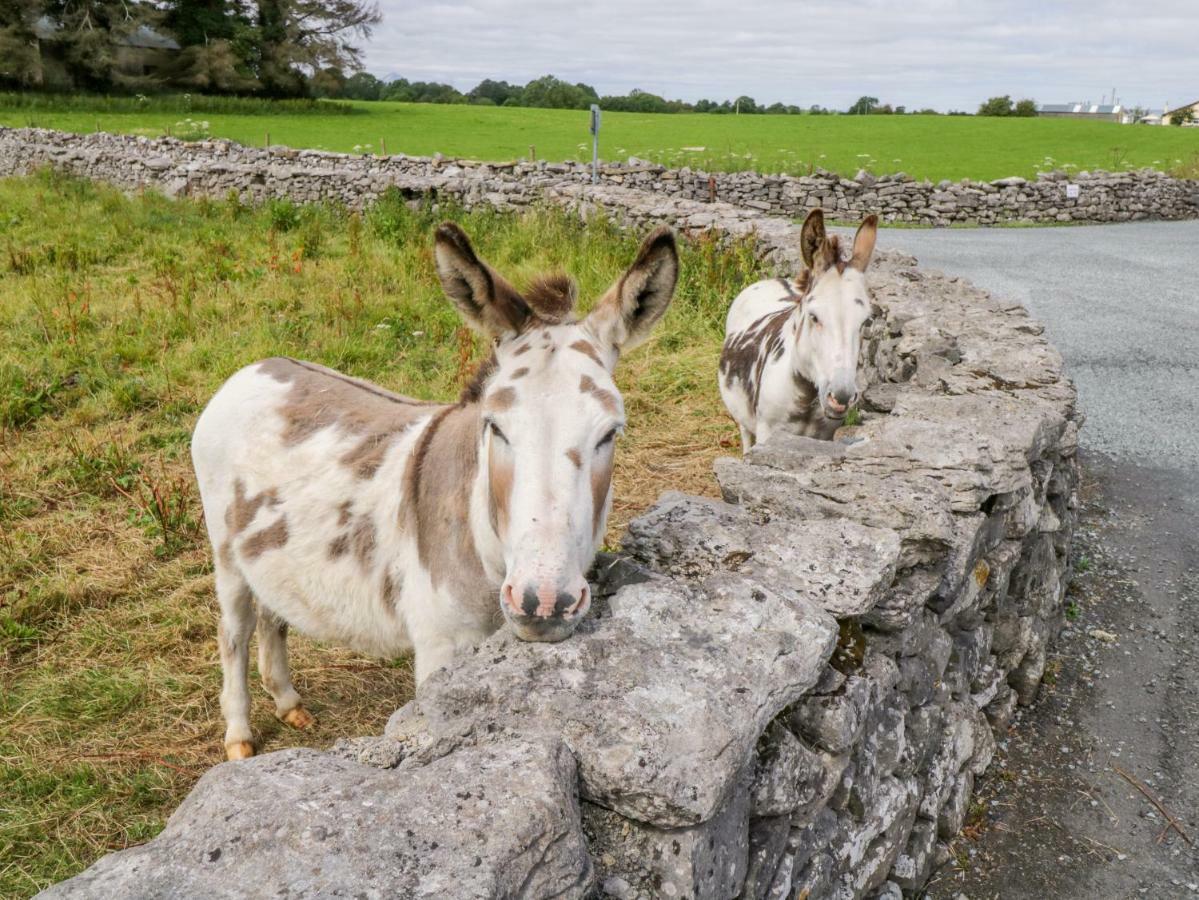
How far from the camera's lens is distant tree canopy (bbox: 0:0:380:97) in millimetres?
37875

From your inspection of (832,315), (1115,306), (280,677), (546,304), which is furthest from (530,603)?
(1115,306)

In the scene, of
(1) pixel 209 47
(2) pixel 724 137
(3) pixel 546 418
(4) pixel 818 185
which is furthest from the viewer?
(1) pixel 209 47

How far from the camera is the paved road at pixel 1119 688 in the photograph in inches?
132

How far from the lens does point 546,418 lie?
2121mm

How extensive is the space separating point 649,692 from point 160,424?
6.30 m

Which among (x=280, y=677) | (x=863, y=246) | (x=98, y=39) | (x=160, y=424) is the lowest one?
(x=280, y=677)

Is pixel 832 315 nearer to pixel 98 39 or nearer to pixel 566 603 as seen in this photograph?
pixel 566 603

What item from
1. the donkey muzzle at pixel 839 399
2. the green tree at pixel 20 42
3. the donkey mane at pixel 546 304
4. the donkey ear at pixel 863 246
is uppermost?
the green tree at pixel 20 42

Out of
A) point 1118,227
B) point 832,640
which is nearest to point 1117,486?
point 832,640

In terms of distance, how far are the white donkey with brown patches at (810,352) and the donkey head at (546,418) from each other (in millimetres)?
2362

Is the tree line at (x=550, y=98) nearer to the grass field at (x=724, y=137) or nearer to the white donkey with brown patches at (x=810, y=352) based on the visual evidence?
the grass field at (x=724, y=137)

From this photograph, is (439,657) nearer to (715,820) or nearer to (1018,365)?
(715,820)

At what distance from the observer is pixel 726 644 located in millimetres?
1980

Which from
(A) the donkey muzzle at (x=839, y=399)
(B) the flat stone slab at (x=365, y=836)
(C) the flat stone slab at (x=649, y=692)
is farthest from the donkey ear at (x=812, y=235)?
(B) the flat stone slab at (x=365, y=836)
